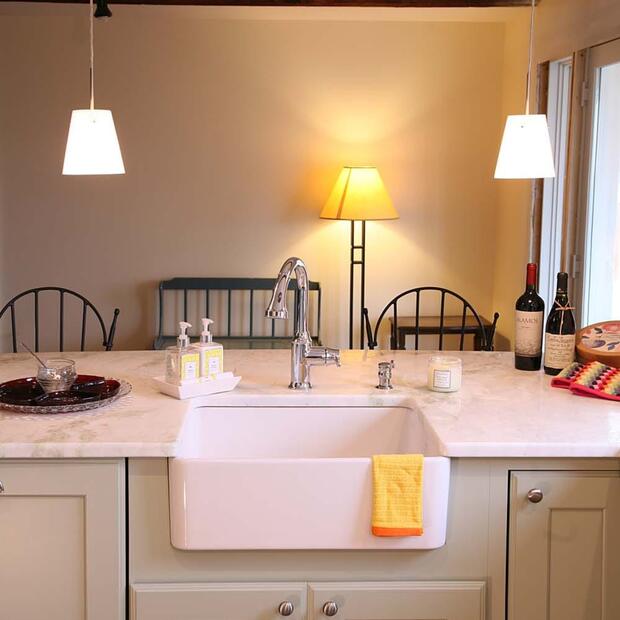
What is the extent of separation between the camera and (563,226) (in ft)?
13.9

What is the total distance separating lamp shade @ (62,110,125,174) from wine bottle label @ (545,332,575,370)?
49.1 inches

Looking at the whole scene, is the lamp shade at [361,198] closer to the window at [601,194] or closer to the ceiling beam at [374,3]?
the ceiling beam at [374,3]

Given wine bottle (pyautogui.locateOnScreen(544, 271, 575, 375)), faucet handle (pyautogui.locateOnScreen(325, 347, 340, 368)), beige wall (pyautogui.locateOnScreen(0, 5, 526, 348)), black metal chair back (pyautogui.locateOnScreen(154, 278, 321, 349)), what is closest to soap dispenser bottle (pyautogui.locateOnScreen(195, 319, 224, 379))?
faucet handle (pyautogui.locateOnScreen(325, 347, 340, 368))

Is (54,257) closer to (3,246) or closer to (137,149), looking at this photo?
(3,246)

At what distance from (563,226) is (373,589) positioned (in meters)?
2.59

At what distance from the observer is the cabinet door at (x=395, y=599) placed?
6.66ft

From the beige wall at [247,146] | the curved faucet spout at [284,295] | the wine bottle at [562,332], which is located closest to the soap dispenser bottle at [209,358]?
the curved faucet spout at [284,295]

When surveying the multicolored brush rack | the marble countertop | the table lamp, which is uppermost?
the table lamp

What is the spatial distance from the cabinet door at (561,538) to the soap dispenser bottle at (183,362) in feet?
2.75

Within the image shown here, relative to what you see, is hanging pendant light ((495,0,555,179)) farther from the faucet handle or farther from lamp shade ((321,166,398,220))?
lamp shade ((321,166,398,220))

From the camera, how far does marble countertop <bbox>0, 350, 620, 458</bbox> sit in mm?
2020

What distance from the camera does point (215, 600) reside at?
79.5 inches

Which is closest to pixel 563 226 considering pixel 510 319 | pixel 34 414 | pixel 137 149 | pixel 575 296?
pixel 575 296

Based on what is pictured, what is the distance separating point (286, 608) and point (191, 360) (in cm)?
68
